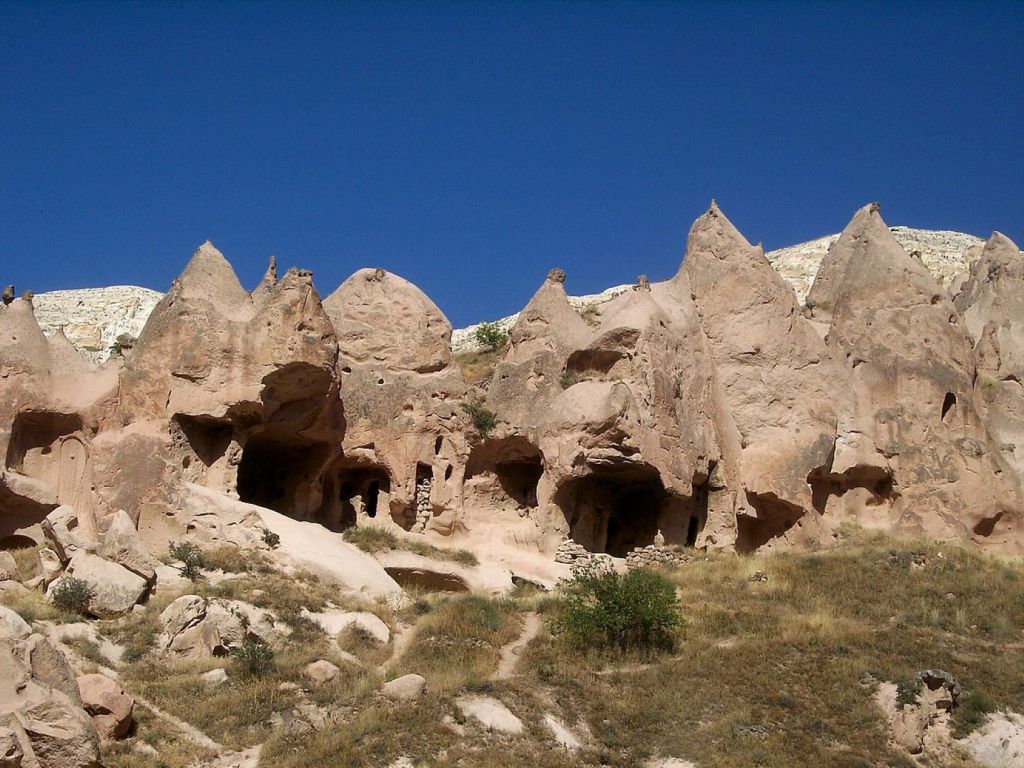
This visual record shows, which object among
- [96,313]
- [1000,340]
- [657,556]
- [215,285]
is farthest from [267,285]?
[96,313]

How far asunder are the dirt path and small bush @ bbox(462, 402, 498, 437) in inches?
272

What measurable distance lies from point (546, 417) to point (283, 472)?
5.65 m

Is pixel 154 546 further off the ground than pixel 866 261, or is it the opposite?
pixel 866 261

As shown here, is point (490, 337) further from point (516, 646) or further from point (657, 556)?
point (516, 646)

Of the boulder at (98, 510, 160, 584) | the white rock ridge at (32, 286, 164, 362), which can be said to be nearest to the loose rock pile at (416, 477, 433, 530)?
the boulder at (98, 510, 160, 584)

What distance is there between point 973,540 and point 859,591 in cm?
721

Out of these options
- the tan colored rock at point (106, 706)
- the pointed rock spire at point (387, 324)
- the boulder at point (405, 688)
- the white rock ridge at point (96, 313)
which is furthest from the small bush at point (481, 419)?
the white rock ridge at point (96, 313)

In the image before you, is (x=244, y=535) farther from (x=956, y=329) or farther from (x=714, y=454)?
(x=956, y=329)

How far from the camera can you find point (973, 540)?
A: 28.2 meters

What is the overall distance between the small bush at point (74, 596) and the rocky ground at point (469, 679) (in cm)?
13

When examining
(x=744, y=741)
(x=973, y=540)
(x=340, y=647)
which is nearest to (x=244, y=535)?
(x=340, y=647)

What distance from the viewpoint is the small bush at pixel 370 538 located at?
24380 mm

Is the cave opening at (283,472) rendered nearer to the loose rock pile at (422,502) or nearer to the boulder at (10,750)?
the loose rock pile at (422,502)

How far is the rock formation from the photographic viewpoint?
2320cm
